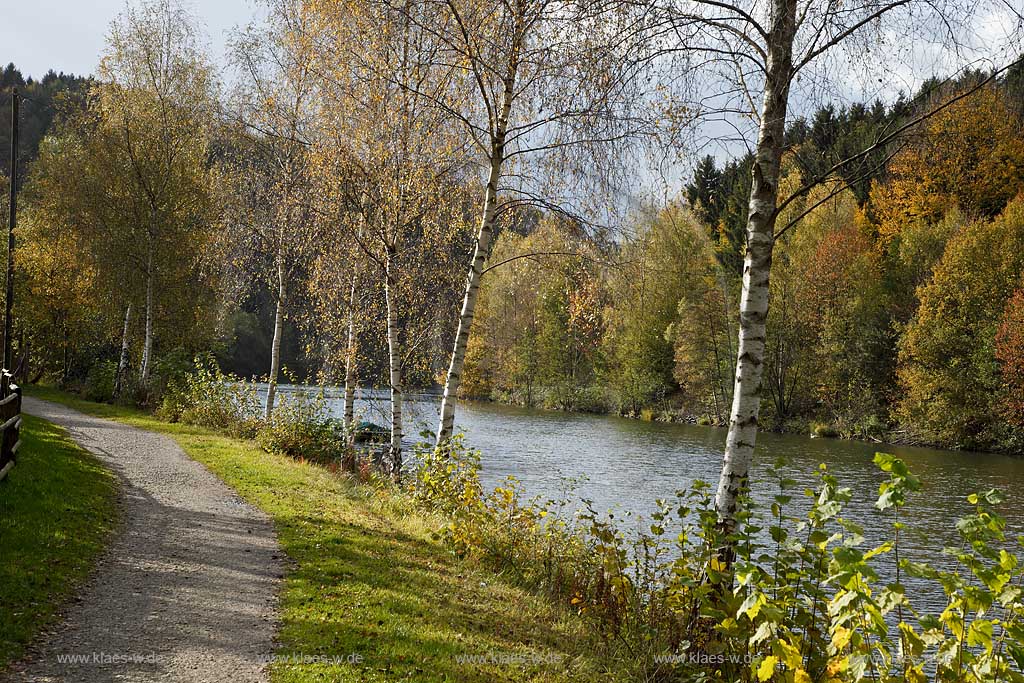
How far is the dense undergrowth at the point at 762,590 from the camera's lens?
11.7ft

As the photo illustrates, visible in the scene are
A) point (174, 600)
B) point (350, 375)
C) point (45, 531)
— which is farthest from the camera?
point (350, 375)

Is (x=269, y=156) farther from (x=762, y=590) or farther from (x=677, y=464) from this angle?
(x=762, y=590)

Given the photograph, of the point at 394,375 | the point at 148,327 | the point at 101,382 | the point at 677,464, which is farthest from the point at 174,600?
the point at 101,382

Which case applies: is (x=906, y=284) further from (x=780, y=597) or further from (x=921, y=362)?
(x=780, y=597)

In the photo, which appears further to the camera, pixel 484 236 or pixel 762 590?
pixel 484 236

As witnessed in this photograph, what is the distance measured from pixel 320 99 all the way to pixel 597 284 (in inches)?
345

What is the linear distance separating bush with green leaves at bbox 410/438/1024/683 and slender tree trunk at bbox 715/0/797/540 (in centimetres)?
26

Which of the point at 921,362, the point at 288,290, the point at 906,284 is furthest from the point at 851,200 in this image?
the point at 288,290

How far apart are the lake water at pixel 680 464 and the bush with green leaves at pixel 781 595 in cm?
333

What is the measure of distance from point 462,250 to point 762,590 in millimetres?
11980

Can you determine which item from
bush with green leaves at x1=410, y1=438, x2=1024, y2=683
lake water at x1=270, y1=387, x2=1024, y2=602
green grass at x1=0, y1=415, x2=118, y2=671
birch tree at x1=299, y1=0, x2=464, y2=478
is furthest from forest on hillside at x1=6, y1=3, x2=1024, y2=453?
green grass at x1=0, y1=415, x2=118, y2=671

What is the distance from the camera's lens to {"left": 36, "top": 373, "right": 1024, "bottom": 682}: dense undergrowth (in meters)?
3.58

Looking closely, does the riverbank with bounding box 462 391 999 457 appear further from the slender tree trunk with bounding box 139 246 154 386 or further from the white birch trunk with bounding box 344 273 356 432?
the slender tree trunk with bounding box 139 246 154 386

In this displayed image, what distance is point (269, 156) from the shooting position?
18938 mm
